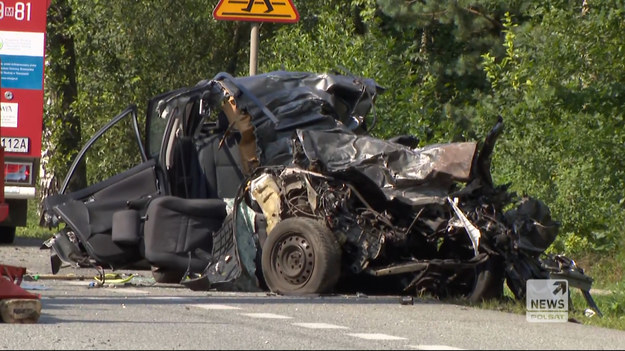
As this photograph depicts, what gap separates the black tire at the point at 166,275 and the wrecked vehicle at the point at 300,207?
3cm

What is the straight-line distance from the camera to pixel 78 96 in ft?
91.2

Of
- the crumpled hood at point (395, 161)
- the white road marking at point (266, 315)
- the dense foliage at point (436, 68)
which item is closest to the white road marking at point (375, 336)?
the white road marking at point (266, 315)

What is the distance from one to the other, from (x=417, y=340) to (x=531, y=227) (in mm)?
2882

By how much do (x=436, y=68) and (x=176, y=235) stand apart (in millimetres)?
21880

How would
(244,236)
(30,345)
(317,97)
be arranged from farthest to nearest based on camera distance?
(317,97)
(244,236)
(30,345)

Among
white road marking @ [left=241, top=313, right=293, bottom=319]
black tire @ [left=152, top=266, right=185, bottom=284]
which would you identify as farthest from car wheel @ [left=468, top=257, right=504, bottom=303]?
black tire @ [left=152, top=266, right=185, bottom=284]

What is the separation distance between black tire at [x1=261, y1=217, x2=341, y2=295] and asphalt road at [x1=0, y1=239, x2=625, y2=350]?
0.18 m

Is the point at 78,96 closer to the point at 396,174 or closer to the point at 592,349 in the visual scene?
the point at 396,174

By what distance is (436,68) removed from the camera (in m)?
34.3

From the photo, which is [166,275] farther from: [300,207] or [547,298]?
[547,298]

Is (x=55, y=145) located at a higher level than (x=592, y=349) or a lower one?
lower

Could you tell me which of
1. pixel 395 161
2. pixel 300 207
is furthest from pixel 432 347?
pixel 300 207

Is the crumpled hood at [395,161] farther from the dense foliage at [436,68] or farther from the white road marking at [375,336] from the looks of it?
the dense foliage at [436,68]

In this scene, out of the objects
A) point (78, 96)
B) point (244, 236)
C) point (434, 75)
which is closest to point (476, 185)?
point (244, 236)
